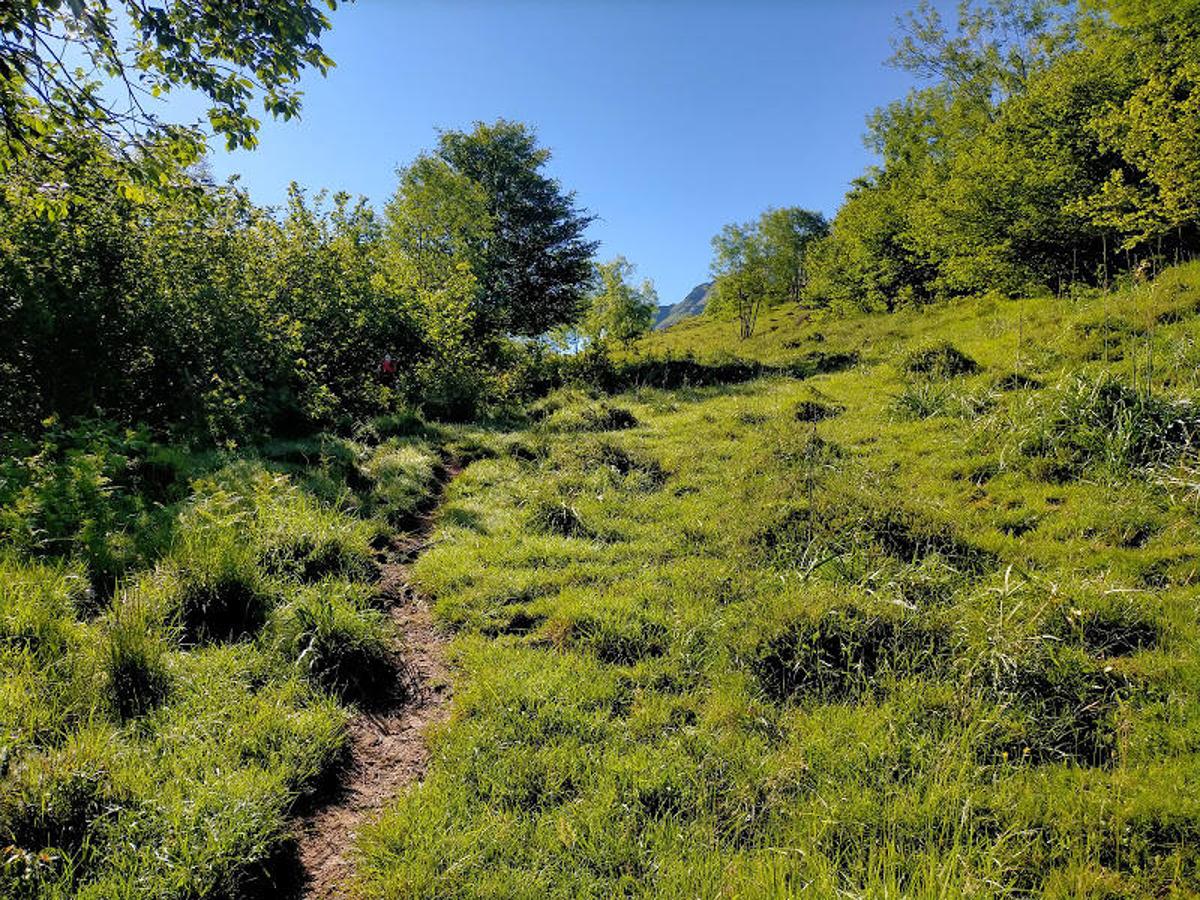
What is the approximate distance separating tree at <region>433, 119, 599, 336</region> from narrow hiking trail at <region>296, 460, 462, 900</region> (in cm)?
3325

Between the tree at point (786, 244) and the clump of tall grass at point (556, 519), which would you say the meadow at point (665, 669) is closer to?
the clump of tall grass at point (556, 519)

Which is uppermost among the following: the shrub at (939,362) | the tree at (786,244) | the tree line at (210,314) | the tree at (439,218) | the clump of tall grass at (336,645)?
the tree at (786,244)

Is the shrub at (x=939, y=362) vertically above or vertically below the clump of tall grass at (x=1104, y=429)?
above

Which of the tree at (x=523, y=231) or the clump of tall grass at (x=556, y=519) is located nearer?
the clump of tall grass at (x=556, y=519)

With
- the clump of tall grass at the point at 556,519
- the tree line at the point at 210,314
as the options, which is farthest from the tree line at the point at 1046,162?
the tree line at the point at 210,314

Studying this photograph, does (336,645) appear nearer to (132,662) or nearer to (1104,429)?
(132,662)

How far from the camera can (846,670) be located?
4.44 meters

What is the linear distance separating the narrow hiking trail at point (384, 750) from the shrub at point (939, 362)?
11.6 meters

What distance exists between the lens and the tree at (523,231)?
3862cm

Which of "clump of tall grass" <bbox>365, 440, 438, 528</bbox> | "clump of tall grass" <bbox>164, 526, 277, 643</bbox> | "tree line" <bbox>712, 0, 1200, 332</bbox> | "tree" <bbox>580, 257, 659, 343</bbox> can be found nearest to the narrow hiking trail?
"clump of tall grass" <bbox>164, 526, 277, 643</bbox>

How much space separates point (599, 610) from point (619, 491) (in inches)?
147

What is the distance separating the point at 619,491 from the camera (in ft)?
30.4

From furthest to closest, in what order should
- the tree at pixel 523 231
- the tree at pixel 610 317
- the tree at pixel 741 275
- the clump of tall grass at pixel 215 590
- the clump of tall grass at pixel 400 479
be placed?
the tree at pixel 741 275, the tree at pixel 523 231, the tree at pixel 610 317, the clump of tall grass at pixel 400 479, the clump of tall grass at pixel 215 590

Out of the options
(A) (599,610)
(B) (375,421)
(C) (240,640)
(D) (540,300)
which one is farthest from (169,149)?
(D) (540,300)
